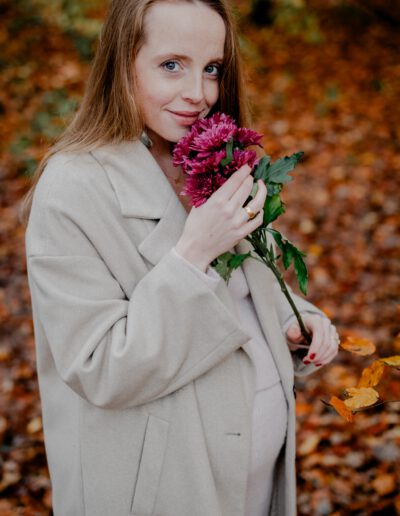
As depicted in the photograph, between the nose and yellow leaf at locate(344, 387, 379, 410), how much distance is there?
1.01m

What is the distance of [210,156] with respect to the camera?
145 centimetres

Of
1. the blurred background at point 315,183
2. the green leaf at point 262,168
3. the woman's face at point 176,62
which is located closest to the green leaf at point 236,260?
the green leaf at point 262,168

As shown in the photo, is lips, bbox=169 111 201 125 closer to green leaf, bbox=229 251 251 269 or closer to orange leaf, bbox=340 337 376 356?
green leaf, bbox=229 251 251 269

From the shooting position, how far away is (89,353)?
1423 millimetres

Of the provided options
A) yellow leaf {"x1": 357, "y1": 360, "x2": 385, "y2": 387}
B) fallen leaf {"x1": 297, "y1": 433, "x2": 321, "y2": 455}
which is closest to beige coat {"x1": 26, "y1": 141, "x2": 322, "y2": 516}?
yellow leaf {"x1": 357, "y1": 360, "x2": 385, "y2": 387}

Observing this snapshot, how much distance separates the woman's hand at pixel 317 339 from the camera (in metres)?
1.87

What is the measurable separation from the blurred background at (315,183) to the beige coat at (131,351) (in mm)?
751

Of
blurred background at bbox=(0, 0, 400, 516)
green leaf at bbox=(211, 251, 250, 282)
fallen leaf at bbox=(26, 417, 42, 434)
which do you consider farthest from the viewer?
fallen leaf at bbox=(26, 417, 42, 434)

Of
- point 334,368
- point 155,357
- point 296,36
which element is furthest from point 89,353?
point 296,36

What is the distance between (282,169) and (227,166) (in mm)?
161

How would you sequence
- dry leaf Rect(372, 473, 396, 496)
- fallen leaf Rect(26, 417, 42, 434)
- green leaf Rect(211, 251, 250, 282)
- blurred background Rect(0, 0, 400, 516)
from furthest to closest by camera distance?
fallen leaf Rect(26, 417, 42, 434), blurred background Rect(0, 0, 400, 516), dry leaf Rect(372, 473, 396, 496), green leaf Rect(211, 251, 250, 282)

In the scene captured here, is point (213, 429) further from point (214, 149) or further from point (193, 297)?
point (214, 149)

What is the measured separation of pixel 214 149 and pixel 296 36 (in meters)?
8.53

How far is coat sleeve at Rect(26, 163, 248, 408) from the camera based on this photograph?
142 centimetres
